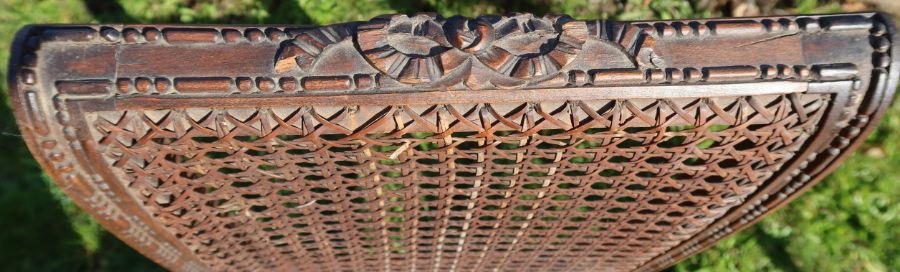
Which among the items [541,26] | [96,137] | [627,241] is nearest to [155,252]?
→ [96,137]

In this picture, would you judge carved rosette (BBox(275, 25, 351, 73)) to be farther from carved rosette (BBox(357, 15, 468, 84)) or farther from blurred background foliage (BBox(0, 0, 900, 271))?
blurred background foliage (BBox(0, 0, 900, 271))

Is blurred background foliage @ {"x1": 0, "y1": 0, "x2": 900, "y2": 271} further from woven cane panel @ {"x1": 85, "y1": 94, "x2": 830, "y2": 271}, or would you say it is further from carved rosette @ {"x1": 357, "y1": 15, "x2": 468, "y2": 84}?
carved rosette @ {"x1": 357, "y1": 15, "x2": 468, "y2": 84}

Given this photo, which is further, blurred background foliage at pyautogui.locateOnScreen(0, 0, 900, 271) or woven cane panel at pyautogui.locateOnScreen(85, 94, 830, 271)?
blurred background foliage at pyautogui.locateOnScreen(0, 0, 900, 271)

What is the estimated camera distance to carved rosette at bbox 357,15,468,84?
0.75 metres

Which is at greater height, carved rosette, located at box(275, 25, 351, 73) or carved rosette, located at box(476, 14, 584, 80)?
carved rosette, located at box(275, 25, 351, 73)

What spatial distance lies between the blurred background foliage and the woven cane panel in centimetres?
79

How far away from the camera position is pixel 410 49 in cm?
76

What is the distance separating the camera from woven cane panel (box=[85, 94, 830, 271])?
791 millimetres

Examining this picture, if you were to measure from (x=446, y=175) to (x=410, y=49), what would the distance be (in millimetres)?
289

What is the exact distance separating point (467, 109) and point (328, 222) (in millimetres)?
564

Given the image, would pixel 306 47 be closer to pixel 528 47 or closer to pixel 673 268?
pixel 528 47

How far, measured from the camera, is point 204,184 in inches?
38.8

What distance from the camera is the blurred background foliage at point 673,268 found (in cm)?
196

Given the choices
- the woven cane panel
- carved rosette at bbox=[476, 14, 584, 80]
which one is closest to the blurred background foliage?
the woven cane panel
